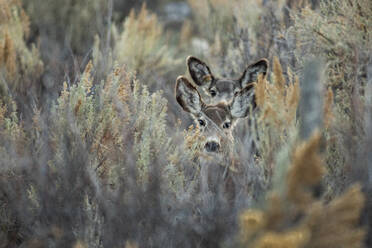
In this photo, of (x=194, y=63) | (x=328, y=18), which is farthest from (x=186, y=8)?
(x=328, y=18)

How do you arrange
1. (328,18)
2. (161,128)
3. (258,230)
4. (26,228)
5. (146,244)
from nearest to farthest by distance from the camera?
(258,230)
(146,244)
(26,228)
(161,128)
(328,18)

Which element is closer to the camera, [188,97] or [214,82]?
[188,97]

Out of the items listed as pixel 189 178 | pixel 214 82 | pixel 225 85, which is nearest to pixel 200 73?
pixel 214 82

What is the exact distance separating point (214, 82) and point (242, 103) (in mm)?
1832

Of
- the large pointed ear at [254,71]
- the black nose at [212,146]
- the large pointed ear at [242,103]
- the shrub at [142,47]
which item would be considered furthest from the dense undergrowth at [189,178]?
the shrub at [142,47]

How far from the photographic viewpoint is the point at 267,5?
6688 millimetres

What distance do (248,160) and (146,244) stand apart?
2.77ft

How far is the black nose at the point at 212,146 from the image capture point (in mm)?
3723

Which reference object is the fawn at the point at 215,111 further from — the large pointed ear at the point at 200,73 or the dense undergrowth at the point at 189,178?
the large pointed ear at the point at 200,73

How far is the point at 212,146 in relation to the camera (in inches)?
147

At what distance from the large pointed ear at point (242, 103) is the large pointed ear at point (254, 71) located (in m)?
0.63

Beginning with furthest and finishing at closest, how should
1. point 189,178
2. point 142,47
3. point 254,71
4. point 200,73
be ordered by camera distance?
point 142,47
point 200,73
point 254,71
point 189,178

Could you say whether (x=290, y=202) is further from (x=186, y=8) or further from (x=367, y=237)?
(x=186, y=8)

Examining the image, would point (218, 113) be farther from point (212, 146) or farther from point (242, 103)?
point (212, 146)
